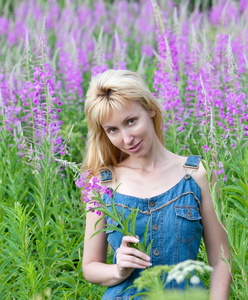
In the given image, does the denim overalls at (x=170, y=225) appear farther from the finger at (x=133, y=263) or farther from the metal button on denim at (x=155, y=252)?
the finger at (x=133, y=263)

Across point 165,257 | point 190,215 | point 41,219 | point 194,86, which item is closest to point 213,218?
point 190,215

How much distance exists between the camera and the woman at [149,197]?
2.49m

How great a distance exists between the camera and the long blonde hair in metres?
2.52

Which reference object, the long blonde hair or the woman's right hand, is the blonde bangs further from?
the woman's right hand

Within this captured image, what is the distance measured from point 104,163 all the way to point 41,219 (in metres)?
0.62

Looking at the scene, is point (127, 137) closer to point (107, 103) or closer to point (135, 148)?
point (135, 148)

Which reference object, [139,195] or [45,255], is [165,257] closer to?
[139,195]

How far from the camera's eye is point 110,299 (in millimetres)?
2516

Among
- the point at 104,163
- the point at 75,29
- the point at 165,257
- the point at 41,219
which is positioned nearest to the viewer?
the point at 165,257

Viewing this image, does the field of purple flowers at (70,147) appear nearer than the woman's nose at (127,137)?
No

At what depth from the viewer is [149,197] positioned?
2.59m

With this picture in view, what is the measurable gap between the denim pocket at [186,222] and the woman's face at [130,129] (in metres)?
0.34

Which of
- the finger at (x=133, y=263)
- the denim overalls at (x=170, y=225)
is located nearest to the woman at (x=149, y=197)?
the denim overalls at (x=170, y=225)

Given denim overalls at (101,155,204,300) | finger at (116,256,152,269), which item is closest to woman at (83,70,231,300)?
Answer: denim overalls at (101,155,204,300)
